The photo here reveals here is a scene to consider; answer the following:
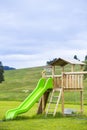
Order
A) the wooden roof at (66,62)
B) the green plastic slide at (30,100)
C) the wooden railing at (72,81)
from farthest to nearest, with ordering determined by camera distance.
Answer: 1. the wooden roof at (66,62)
2. the wooden railing at (72,81)
3. the green plastic slide at (30,100)

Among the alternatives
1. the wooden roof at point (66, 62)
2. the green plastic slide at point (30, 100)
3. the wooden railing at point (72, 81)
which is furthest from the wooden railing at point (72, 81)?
the green plastic slide at point (30, 100)

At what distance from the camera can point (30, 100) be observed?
24.7 m

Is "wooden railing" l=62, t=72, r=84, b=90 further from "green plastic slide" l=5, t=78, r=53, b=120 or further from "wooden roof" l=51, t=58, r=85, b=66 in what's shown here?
"green plastic slide" l=5, t=78, r=53, b=120

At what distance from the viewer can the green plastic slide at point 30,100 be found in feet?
74.9

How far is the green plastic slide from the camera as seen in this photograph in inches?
899

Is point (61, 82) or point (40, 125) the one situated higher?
point (61, 82)

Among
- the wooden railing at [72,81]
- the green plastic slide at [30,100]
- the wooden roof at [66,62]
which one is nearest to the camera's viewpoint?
the green plastic slide at [30,100]

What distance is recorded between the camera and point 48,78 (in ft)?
86.0

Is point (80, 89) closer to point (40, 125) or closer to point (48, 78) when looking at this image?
point (48, 78)

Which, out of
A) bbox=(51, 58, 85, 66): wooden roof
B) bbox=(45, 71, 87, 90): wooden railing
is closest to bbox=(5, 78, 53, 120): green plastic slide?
bbox=(45, 71, 87, 90): wooden railing

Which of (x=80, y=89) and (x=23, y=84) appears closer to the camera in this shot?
(x=80, y=89)

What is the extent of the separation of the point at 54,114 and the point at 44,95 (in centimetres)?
327

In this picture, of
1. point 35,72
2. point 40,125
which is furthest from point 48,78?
point 35,72

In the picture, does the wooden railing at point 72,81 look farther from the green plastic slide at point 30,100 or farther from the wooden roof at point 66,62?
the green plastic slide at point 30,100
